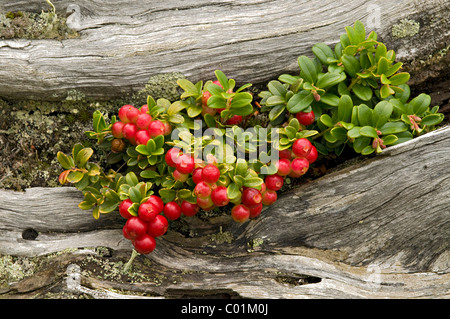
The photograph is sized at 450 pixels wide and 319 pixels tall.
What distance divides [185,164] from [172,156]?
0.18 m

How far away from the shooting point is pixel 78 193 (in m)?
4.37

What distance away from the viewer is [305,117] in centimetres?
397

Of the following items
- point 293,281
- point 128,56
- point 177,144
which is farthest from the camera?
point 128,56

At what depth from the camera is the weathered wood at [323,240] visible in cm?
400

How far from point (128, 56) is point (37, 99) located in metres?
1.03

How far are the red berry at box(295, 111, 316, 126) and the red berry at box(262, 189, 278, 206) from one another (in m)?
0.69

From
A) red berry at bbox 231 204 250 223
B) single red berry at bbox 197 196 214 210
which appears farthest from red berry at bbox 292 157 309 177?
single red berry at bbox 197 196 214 210

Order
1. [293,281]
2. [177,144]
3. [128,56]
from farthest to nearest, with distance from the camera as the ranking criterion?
[128,56]
[293,281]
[177,144]

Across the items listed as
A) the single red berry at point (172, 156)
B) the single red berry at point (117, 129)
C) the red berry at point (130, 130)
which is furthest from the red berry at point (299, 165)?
the single red berry at point (117, 129)

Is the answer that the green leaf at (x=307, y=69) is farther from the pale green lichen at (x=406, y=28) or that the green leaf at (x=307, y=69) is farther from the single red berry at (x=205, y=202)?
the single red berry at (x=205, y=202)

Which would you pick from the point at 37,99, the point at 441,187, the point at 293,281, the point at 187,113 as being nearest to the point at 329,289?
the point at 293,281

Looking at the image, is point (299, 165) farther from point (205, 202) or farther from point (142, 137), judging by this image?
point (142, 137)

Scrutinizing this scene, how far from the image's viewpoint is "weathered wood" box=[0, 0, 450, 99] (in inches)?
171

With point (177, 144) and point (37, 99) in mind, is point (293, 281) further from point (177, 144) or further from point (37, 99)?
point (37, 99)
